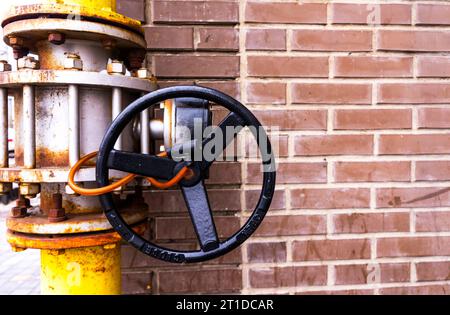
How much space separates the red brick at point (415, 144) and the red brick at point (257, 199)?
0.33m

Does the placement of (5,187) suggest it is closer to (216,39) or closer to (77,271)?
(77,271)

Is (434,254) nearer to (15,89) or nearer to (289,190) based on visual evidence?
(289,190)

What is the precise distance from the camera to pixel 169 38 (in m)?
0.99

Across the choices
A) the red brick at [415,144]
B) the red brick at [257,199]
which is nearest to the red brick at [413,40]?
the red brick at [415,144]

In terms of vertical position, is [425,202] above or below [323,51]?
below

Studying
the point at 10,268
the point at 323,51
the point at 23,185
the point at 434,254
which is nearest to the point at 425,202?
the point at 434,254

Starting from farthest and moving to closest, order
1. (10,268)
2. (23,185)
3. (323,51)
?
(10,268) → (323,51) → (23,185)

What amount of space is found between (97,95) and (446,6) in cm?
107

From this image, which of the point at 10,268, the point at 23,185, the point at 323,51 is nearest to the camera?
the point at 23,185

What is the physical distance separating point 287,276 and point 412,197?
1.50 feet

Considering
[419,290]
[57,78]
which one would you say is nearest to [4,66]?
[57,78]

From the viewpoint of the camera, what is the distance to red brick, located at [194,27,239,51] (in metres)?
1.00

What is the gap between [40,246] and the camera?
661 mm

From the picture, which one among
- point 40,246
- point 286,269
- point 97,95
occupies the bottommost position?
point 286,269
